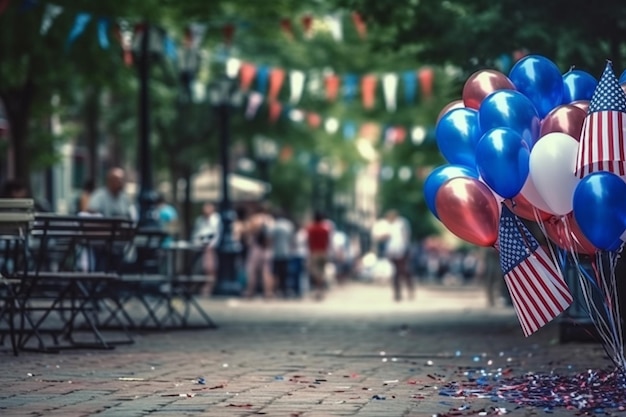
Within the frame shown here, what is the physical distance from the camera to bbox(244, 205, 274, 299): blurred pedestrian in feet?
98.5

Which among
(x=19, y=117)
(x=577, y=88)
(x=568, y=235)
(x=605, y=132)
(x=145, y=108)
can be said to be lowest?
(x=568, y=235)

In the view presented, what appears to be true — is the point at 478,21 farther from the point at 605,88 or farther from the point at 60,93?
the point at 60,93

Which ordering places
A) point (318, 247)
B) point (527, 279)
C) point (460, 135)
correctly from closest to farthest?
point (527, 279), point (460, 135), point (318, 247)

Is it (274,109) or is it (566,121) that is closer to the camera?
(566,121)

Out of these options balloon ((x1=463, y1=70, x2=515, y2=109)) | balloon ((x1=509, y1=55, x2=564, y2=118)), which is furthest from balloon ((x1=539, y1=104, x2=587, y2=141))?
balloon ((x1=463, y1=70, x2=515, y2=109))

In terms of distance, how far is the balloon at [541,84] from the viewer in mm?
9688

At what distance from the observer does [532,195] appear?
9.42 m

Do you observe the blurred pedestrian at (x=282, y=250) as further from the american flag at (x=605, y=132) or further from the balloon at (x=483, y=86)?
the american flag at (x=605, y=132)

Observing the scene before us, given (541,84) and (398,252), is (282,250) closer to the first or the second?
(398,252)

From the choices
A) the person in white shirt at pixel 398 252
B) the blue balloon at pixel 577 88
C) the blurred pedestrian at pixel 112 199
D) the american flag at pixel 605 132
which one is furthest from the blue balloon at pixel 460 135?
the person in white shirt at pixel 398 252

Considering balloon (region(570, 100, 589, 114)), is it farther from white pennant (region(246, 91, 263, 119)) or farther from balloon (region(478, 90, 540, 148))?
white pennant (region(246, 91, 263, 119))

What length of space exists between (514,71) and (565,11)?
594cm

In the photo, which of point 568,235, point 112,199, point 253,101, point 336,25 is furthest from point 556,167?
point 253,101

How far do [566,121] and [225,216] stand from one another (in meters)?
23.0
